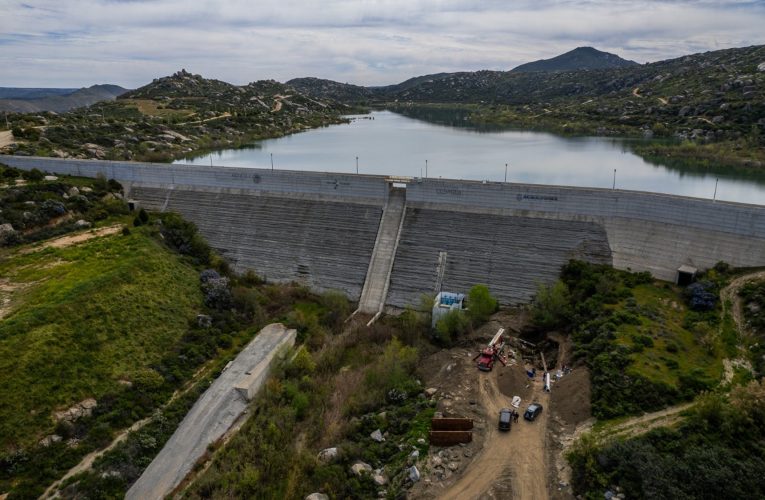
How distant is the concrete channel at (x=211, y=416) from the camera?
17.0 meters

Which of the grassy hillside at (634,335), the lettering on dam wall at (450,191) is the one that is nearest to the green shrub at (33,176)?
the lettering on dam wall at (450,191)

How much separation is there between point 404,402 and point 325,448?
3780 mm

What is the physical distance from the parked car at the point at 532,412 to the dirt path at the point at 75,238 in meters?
26.9

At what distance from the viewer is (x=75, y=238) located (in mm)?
30797

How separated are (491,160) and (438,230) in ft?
102

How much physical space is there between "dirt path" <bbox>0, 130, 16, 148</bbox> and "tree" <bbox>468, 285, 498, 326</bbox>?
49109 millimetres

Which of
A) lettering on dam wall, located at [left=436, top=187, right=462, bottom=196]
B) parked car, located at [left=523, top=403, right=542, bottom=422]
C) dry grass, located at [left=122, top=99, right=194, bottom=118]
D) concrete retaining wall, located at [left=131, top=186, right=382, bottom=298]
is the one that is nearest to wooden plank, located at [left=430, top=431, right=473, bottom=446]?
parked car, located at [left=523, top=403, right=542, bottom=422]

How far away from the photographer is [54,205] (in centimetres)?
3319

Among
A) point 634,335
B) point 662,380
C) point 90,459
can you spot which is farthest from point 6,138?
point 662,380

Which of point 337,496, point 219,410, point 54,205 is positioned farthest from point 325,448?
point 54,205

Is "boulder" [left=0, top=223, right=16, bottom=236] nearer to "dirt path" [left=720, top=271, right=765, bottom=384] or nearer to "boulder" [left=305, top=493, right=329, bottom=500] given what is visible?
"boulder" [left=305, top=493, right=329, bottom=500]

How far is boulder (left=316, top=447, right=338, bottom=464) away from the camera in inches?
663

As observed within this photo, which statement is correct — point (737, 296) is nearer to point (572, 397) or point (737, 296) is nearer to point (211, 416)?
point (572, 397)

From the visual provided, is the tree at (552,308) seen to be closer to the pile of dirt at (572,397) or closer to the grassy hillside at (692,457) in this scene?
the pile of dirt at (572,397)
